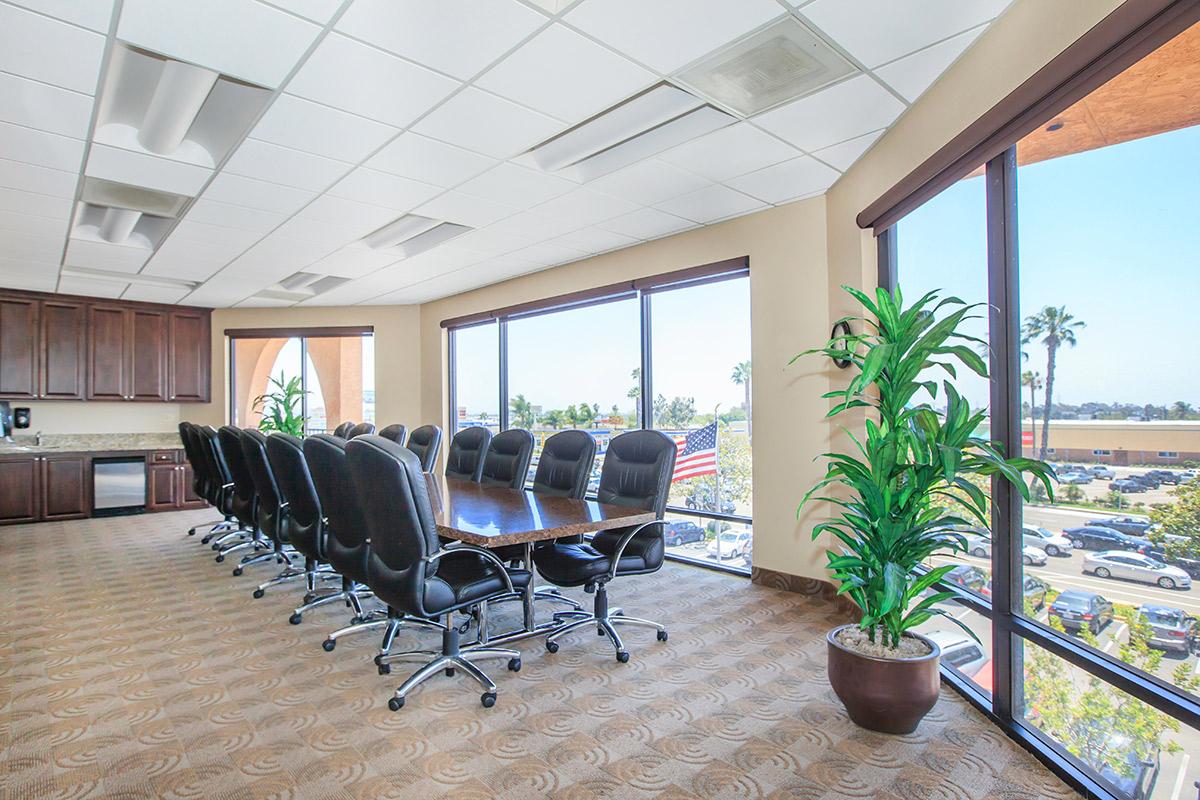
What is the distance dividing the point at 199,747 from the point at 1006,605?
10.1 ft

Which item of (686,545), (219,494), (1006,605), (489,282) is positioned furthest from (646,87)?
(219,494)

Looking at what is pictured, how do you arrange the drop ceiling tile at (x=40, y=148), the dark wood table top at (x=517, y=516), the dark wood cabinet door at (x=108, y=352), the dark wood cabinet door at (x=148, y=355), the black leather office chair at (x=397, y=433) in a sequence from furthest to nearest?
the dark wood cabinet door at (x=148, y=355), the dark wood cabinet door at (x=108, y=352), the black leather office chair at (x=397, y=433), the drop ceiling tile at (x=40, y=148), the dark wood table top at (x=517, y=516)

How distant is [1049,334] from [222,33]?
3253mm

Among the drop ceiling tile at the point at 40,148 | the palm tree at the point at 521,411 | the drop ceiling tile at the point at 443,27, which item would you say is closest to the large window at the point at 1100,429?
the drop ceiling tile at the point at 443,27

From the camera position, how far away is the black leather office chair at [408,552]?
238 cm

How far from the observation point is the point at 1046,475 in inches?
82.7

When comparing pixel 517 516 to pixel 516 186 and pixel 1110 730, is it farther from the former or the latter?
pixel 1110 730

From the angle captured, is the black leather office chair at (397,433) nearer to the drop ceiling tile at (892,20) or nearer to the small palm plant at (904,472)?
the small palm plant at (904,472)

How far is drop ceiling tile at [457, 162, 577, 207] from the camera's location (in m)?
3.80

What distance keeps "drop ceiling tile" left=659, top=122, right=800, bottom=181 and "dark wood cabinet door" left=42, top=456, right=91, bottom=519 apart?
755 centimetres

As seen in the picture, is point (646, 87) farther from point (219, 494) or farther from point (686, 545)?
point (219, 494)

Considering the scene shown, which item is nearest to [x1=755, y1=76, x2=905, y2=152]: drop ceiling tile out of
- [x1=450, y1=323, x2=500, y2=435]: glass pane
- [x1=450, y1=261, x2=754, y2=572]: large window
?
[x1=450, y1=261, x2=754, y2=572]: large window

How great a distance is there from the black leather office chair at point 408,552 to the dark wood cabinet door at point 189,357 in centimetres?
695

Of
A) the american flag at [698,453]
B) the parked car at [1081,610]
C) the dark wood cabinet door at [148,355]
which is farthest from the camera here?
the dark wood cabinet door at [148,355]
